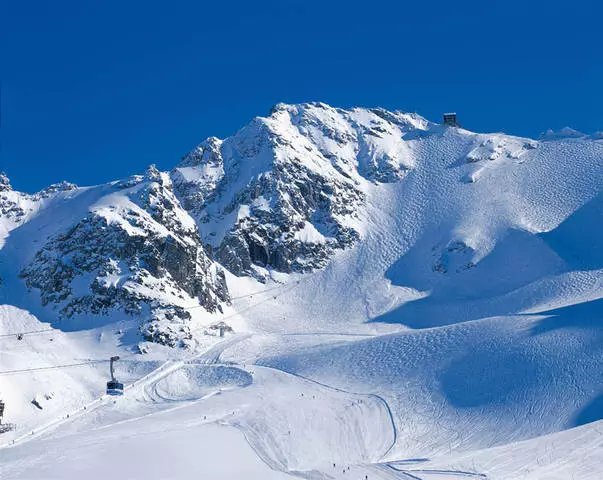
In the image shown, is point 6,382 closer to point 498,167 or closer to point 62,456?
point 62,456

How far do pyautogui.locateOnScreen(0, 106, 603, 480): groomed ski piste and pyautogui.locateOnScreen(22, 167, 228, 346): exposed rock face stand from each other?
2494 millimetres

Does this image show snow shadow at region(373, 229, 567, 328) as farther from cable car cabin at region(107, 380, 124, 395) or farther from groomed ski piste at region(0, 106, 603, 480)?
cable car cabin at region(107, 380, 124, 395)

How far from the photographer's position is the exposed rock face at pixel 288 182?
13312 cm

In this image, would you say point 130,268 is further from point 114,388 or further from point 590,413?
point 590,413

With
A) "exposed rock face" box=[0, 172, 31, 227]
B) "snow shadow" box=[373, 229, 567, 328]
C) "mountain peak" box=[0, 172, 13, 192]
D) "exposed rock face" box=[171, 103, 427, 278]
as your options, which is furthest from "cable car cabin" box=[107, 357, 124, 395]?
"mountain peak" box=[0, 172, 13, 192]

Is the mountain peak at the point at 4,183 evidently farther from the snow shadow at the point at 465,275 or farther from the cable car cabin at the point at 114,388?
the cable car cabin at the point at 114,388

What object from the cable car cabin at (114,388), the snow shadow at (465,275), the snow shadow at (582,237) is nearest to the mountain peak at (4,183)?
the snow shadow at (465,275)

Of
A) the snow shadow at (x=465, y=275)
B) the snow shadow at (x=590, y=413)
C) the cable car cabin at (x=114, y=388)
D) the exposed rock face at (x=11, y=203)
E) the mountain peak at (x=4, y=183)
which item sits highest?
the mountain peak at (x=4, y=183)

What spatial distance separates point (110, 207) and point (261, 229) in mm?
32179

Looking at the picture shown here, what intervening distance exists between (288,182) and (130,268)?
52.0 m

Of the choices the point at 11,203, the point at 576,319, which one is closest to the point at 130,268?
the point at 11,203

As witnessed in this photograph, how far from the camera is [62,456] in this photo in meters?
46.6

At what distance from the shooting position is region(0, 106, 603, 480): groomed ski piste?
2034 inches

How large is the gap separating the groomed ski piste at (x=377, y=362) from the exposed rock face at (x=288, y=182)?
5.16 m
